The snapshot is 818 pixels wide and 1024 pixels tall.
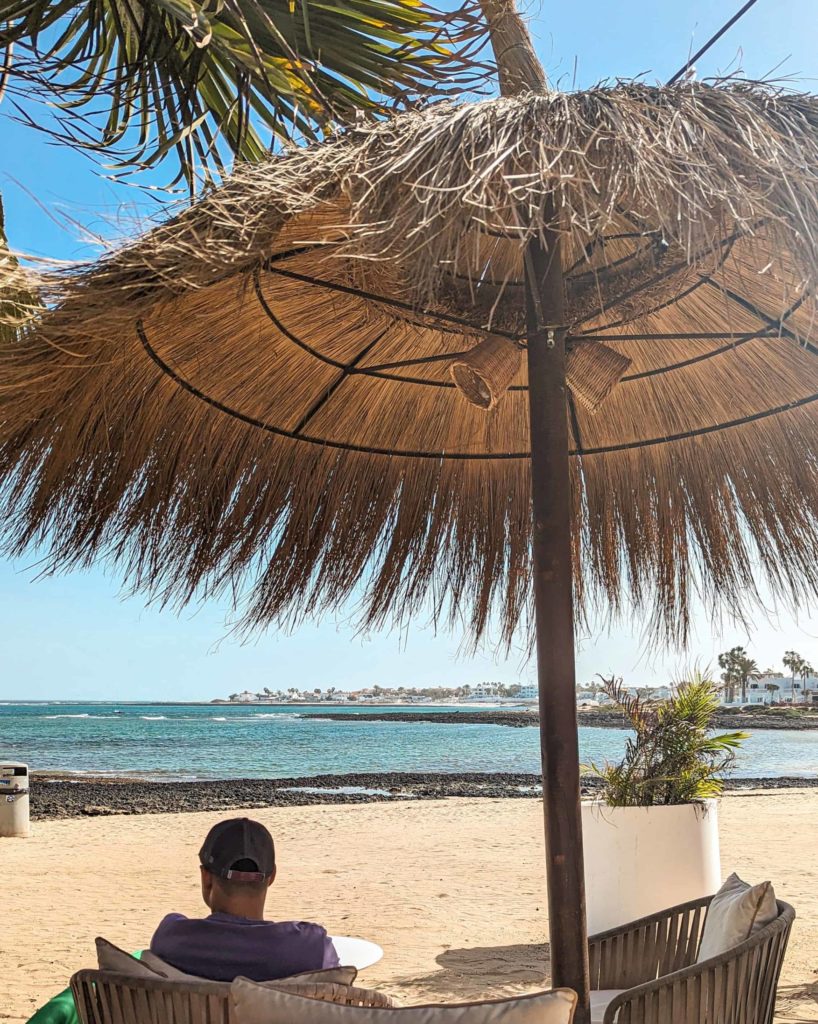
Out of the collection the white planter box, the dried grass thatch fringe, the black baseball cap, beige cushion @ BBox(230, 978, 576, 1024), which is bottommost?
the white planter box

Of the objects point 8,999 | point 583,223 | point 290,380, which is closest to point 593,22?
point 583,223

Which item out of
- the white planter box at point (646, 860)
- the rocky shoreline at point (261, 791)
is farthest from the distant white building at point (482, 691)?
the white planter box at point (646, 860)

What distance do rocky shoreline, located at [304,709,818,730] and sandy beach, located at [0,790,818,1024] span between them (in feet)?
107

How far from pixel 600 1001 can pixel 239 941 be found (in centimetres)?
99

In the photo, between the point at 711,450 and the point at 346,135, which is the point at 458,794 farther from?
the point at 346,135

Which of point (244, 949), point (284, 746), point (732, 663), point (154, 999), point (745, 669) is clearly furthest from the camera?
point (745, 669)

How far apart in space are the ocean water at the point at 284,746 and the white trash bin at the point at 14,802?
15.9 metres

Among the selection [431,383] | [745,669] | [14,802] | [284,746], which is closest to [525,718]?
[745,669]

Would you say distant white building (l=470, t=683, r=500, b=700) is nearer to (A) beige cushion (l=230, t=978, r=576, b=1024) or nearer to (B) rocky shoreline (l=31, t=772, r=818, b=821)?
(B) rocky shoreline (l=31, t=772, r=818, b=821)

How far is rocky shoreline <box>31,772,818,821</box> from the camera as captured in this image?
55.5ft

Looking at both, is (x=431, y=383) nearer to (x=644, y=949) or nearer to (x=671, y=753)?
(x=644, y=949)

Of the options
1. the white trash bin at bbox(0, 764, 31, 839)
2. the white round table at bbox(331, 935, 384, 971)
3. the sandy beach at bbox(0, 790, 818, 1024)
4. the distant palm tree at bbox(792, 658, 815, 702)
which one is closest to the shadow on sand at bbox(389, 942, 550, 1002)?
the sandy beach at bbox(0, 790, 818, 1024)

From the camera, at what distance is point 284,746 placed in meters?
39.4

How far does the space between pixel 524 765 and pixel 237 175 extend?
31832 mm
